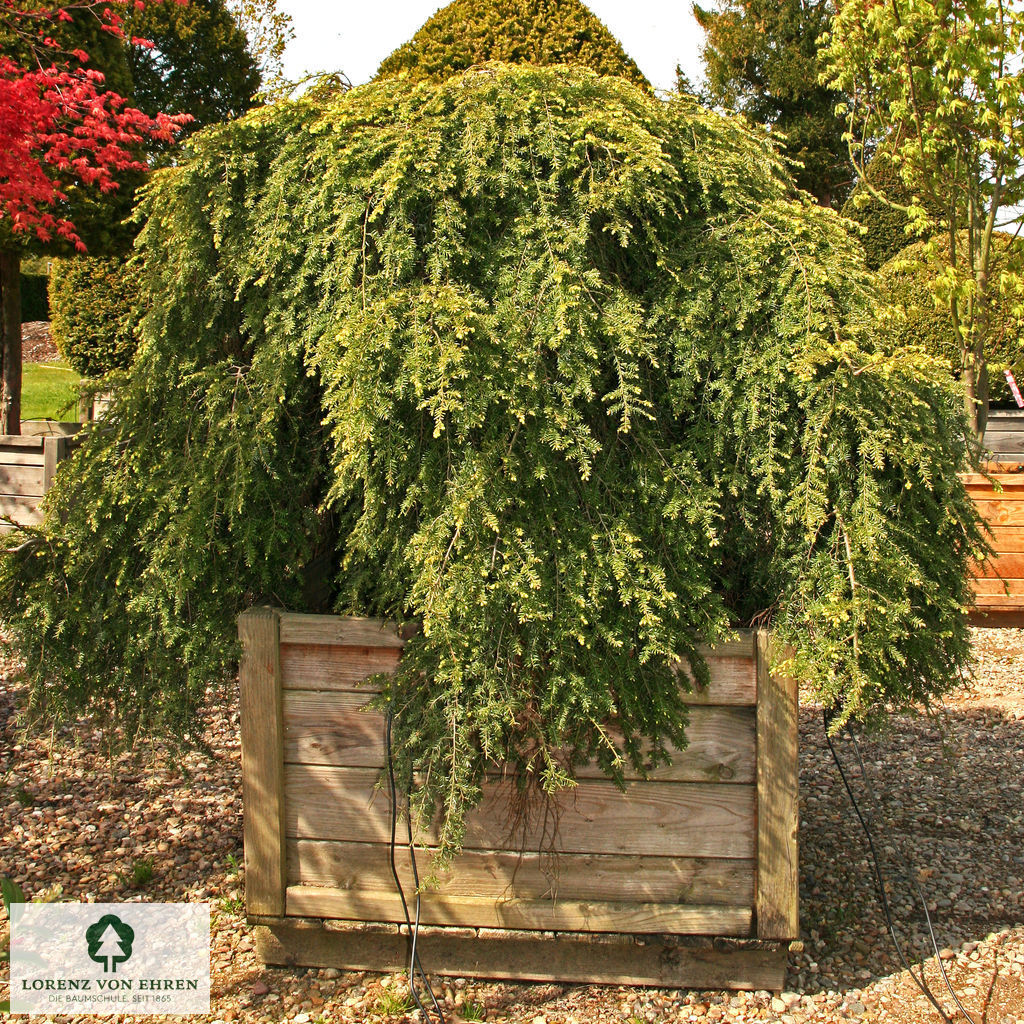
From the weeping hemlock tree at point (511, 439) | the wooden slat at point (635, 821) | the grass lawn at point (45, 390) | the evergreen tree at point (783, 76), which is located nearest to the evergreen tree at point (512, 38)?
the weeping hemlock tree at point (511, 439)

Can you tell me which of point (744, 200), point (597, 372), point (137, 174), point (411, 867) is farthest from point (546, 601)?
point (137, 174)

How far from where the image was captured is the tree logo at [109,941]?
2.80 m

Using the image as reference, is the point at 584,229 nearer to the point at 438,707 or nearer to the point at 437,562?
the point at 437,562

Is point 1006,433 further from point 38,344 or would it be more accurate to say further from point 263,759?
point 38,344

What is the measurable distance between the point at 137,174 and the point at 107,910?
8.00 meters

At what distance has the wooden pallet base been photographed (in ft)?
8.68

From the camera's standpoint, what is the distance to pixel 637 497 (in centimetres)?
255

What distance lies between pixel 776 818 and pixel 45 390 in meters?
17.7

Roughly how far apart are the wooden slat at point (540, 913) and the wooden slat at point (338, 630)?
744 mm

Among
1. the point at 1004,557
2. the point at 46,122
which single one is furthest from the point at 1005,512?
the point at 46,122

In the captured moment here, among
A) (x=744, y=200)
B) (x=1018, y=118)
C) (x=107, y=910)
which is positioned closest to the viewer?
(x=744, y=200)

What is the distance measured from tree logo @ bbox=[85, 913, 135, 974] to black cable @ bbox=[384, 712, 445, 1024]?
0.90m

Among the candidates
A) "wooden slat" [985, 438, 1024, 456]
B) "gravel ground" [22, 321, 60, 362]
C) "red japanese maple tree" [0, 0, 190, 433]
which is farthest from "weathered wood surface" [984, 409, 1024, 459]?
"gravel ground" [22, 321, 60, 362]

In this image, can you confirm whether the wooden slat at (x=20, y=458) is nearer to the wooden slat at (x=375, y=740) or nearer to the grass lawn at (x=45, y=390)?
the grass lawn at (x=45, y=390)
